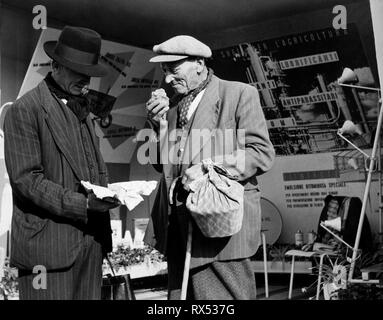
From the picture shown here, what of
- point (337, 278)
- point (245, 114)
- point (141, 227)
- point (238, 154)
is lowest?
point (337, 278)

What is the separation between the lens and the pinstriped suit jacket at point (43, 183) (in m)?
2.15

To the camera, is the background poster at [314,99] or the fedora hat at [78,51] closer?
the fedora hat at [78,51]

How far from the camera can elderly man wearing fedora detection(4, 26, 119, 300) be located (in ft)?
7.06

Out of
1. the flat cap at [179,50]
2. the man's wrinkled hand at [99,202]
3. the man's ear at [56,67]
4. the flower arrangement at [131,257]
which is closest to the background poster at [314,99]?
the flower arrangement at [131,257]

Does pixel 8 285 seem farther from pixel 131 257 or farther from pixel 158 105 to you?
pixel 158 105

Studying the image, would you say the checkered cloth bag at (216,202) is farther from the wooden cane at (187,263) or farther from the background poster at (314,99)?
the background poster at (314,99)

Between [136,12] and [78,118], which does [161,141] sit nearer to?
[78,118]

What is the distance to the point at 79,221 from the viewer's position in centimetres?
225

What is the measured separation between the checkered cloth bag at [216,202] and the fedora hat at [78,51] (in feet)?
1.97

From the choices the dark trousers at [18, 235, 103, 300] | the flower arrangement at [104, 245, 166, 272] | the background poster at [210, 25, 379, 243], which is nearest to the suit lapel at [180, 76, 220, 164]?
the dark trousers at [18, 235, 103, 300]

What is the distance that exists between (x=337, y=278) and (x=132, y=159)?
5.46ft

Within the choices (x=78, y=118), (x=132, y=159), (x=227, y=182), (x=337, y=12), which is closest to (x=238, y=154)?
(x=227, y=182)

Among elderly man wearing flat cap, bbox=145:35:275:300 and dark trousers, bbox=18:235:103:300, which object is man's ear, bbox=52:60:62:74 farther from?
dark trousers, bbox=18:235:103:300

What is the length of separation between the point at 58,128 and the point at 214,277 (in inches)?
32.0
